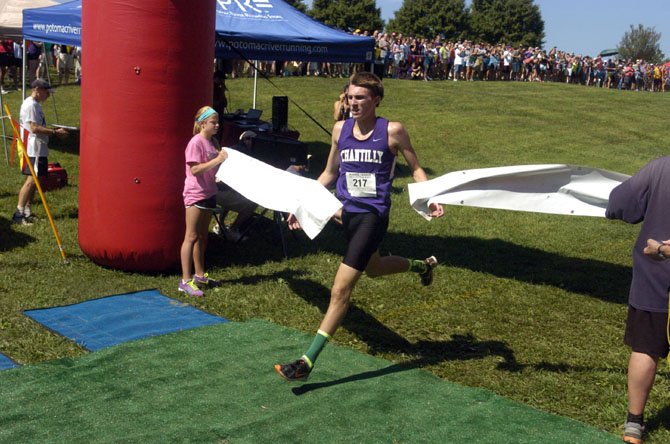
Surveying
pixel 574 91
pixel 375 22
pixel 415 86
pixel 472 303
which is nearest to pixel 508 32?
pixel 375 22

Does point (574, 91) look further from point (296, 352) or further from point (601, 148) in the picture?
point (296, 352)

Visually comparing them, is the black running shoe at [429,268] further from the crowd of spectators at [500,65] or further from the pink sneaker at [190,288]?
the crowd of spectators at [500,65]

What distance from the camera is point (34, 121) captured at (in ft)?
32.9

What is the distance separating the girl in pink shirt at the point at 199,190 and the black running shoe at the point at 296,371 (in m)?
2.38

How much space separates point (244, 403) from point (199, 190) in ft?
9.66

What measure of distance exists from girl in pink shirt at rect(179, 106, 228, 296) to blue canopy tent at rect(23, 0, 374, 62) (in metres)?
5.12

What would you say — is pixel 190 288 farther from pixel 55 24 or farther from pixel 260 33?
pixel 55 24

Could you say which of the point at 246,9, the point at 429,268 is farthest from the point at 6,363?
the point at 246,9

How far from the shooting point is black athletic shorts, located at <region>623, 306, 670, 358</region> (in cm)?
449

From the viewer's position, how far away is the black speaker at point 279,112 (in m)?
14.4

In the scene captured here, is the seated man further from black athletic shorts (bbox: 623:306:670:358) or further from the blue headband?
black athletic shorts (bbox: 623:306:670:358)

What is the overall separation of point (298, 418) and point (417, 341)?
78.1 inches

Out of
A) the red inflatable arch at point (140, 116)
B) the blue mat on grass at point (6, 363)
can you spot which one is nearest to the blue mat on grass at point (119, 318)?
the blue mat on grass at point (6, 363)

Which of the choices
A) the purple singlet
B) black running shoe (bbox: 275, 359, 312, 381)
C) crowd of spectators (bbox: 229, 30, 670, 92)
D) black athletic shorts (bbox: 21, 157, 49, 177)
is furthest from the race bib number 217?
crowd of spectators (bbox: 229, 30, 670, 92)
